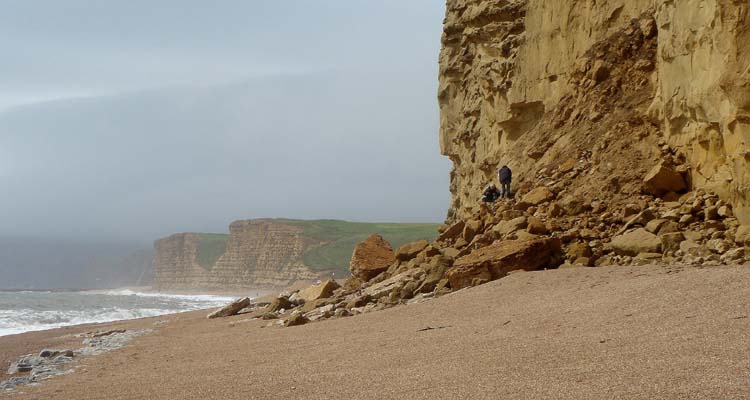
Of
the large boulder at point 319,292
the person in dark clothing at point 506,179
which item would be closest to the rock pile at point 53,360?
the large boulder at point 319,292

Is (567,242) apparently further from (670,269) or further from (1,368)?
(1,368)

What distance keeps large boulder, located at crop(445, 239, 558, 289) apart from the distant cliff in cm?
5838

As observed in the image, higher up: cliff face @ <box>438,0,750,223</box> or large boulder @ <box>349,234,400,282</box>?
cliff face @ <box>438,0,750,223</box>

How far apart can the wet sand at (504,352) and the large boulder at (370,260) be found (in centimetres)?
489

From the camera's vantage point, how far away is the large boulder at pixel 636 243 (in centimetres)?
1123

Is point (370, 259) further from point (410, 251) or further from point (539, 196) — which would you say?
point (539, 196)

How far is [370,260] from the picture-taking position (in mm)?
17250

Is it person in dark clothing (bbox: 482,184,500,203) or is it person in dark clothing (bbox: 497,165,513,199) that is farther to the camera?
person in dark clothing (bbox: 482,184,500,203)

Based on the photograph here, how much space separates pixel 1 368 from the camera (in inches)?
459

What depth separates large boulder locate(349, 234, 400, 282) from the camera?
16.8 metres

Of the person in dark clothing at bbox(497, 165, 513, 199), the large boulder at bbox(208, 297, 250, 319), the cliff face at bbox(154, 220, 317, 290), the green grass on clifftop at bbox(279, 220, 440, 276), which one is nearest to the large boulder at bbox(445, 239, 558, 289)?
the person in dark clothing at bbox(497, 165, 513, 199)

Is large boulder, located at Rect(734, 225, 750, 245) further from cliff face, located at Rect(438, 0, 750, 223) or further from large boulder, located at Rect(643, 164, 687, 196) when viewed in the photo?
large boulder, located at Rect(643, 164, 687, 196)

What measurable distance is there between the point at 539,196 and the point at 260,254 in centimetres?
6788

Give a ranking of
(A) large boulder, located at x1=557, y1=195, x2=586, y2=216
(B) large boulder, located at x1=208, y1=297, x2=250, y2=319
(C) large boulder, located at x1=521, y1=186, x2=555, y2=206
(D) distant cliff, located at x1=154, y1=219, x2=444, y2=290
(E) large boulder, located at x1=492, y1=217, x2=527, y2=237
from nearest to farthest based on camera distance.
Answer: (A) large boulder, located at x1=557, y1=195, x2=586, y2=216, (E) large boulder, located at x1=492, y1=217, x2=527, y2=237, (C) large boulder, located at x1=521, y1=186, x2=555, y2=206, (B) large boulder, located at x1=208, y1=297, x2=250, y2=319, (D) distant cliff, located at x1=154, y1=219, x2=444, y2=290
